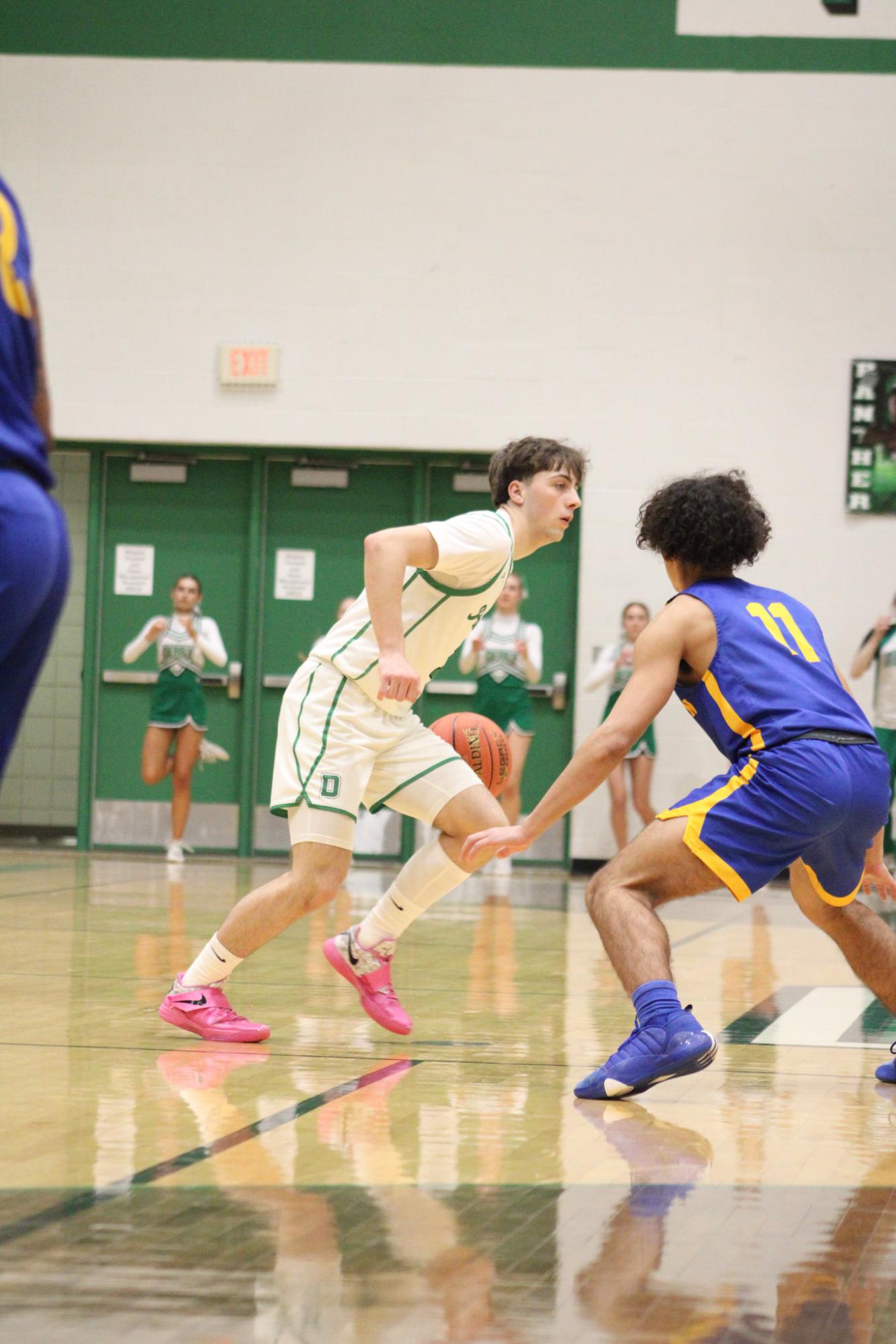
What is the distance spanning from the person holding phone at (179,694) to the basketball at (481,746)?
19.4 ft

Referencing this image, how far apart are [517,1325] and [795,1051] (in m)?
2.47

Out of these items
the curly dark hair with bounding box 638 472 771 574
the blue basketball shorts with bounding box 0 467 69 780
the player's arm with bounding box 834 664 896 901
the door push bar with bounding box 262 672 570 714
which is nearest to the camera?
the blue basketball shorts with bounding box 0 467 69 780

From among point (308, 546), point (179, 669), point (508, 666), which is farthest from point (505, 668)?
point (179, 669)

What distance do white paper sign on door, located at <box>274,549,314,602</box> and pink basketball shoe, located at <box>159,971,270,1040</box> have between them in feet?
25.7

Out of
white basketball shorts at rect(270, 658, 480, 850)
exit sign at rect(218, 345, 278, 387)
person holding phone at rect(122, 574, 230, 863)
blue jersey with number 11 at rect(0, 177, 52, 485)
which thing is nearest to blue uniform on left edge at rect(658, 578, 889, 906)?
white basketball shorts at rect(270, 658, 480, 850)

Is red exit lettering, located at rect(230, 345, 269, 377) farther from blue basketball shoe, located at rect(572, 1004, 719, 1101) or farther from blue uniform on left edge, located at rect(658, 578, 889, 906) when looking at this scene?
blue basketball shoe, located at rect(572, 1004, 719, 1101)

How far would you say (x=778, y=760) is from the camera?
11.6 ft

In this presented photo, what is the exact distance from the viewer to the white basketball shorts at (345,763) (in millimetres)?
4082

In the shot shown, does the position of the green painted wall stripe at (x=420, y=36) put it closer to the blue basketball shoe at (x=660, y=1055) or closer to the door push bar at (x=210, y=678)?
the door push bar at (x=210, y=678)

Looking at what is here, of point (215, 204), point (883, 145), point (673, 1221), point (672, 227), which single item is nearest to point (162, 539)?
point (215, 204)

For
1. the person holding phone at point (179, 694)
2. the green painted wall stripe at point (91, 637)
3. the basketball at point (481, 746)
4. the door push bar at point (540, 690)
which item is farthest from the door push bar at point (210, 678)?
the basketball at point (481, 746)

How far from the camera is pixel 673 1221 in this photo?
8.55 feet

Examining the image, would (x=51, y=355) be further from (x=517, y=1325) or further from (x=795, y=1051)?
(x=517, y=1325)

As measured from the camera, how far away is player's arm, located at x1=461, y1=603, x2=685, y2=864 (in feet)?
11.4
